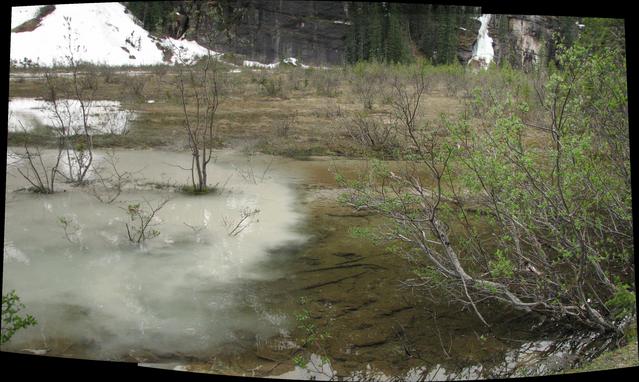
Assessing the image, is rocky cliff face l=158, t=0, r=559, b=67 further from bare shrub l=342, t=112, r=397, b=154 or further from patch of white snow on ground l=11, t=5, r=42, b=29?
patch of white snow on ground l=11, t=5, r=42, b=29

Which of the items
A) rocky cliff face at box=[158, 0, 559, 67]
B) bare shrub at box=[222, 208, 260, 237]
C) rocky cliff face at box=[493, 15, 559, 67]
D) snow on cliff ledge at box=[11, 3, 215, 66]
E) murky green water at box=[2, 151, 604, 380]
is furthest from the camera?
rocky cliff face at box=[158, 0, 559, 67]

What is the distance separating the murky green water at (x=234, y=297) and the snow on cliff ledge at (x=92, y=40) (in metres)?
2.04

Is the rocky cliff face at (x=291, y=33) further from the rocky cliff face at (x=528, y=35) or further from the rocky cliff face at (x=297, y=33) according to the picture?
the rocky cliff face at (x=528, y=35)

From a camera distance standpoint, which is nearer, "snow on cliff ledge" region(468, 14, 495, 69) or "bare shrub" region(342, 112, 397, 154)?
"bare shrub" region(342, 112, 397, 154)

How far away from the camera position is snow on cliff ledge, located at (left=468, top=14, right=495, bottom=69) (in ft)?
49.6

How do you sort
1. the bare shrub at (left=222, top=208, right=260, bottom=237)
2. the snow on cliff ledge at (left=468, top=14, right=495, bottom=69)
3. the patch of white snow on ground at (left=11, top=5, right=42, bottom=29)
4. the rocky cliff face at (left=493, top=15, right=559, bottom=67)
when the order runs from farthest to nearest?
the snow on cliff ledge at (left=468, top=14, right=495, bottom=69), the rocky cliff face at (left=493, top=15, right=559, bottom=67), the bare shrub at (left=222, top=208, right=260, bottom=237), the patch of white snow on ground at (left=11, top=5, right=42, bottom=29)

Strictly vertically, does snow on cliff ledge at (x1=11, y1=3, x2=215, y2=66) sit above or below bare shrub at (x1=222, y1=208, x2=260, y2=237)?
above

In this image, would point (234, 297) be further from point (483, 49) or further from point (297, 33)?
point (297, 33)

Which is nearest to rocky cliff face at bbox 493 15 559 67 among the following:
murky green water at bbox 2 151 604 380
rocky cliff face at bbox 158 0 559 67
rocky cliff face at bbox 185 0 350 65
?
murky green water at bbox 2 151 604 380

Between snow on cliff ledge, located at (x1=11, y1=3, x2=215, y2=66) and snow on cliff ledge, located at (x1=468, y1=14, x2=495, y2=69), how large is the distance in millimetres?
7647

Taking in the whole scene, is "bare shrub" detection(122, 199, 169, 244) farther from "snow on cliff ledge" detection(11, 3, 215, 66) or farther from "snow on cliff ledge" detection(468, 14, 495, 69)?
"snow on cliff ledge" detection(468, 14, 495, 69)

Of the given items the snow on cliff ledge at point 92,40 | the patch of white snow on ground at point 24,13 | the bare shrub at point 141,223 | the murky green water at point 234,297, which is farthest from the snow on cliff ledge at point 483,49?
the patch of white snow on ground at point 24,13

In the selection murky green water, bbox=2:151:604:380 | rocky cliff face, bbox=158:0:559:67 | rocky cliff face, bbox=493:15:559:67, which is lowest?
murky green water, bbox=2:151:604:380

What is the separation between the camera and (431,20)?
2348 cm
